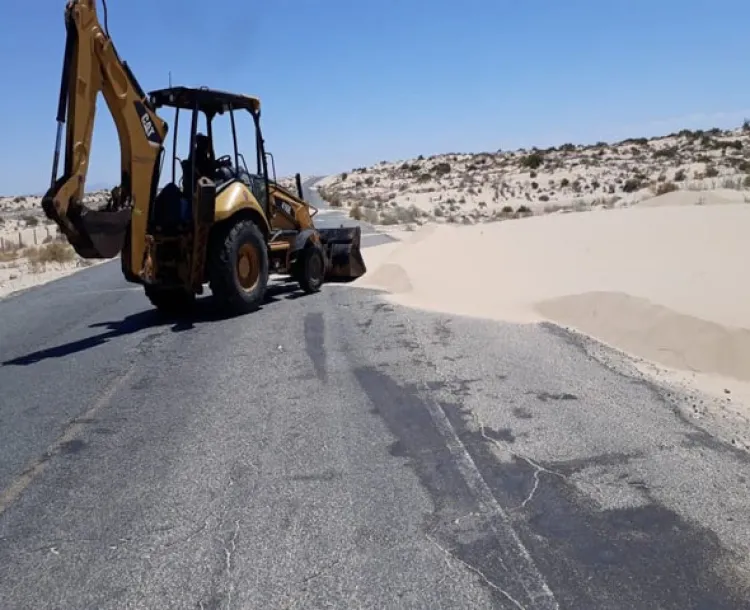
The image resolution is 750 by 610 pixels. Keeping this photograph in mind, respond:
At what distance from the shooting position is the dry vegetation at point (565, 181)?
3969 cm

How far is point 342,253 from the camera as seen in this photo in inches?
698

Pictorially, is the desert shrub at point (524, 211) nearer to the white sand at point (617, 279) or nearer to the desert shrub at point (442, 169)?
the white sand at point (617, 279)

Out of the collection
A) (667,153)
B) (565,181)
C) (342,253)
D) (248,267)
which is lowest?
(565,181)

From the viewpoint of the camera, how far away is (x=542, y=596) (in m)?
4.36

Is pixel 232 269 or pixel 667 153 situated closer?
pixel 232 269

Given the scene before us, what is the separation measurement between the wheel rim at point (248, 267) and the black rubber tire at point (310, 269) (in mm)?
1769

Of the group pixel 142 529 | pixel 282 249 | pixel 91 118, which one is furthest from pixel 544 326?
pixel 142 529

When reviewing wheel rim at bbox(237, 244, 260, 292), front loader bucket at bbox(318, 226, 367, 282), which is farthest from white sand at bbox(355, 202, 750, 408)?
wheel rim at bbox(237, 244, 260, 292)

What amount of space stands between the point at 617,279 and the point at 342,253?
5679 mm

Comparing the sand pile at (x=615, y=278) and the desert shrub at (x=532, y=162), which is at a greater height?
the sand pile at (x=615, y=278)

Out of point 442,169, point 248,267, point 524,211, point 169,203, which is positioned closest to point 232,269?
point 248,267

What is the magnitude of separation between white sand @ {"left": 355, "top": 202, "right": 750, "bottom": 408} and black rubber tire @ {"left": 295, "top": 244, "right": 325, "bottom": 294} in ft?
4.47

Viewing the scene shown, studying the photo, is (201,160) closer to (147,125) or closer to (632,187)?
(147,125)

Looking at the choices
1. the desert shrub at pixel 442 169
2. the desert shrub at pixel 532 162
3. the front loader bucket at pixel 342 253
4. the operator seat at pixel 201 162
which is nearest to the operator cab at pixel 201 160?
the operator seat at pixel 201 162
